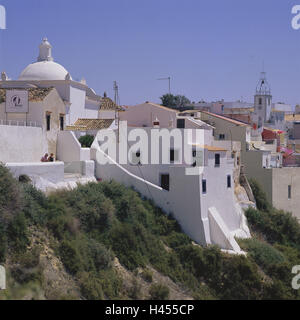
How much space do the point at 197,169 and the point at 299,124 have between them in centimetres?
3746

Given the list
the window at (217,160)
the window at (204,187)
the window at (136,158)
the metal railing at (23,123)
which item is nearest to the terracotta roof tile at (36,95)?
the metal railing at (23,123)

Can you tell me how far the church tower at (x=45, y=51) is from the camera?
31641mm

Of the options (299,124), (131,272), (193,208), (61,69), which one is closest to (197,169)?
(193,208)

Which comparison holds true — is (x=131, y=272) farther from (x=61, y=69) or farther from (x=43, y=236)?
(x=61, y=69)

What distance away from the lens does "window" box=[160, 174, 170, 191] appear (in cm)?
2506

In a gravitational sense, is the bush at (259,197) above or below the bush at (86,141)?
below

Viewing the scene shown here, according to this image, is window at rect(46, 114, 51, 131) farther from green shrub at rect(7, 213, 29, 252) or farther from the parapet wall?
green shrub at rect(7, 213, 29, 252)

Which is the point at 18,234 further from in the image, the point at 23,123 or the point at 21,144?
the point at 23,123

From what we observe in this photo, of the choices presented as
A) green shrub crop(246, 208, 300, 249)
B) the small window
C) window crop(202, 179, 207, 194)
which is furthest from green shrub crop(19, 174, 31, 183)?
green shrub crop(246, 208, 300, 249)

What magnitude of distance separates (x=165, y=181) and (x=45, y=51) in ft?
40.2

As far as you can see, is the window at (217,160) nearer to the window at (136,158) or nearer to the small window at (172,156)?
the small window at (172,156)

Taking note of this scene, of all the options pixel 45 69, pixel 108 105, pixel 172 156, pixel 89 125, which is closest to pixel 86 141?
pixel 89 125

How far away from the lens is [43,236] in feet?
59.1

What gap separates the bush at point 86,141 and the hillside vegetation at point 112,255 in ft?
12.9
